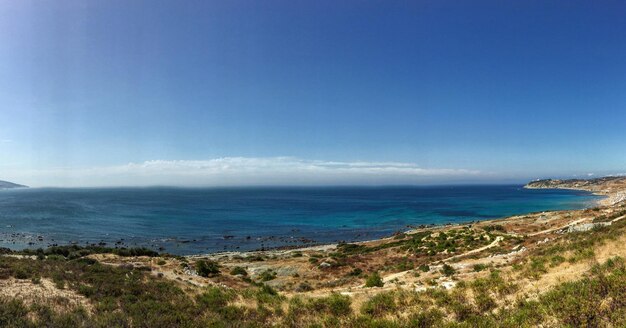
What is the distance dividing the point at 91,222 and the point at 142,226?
18117mm

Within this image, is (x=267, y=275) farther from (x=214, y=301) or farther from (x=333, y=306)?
(x=333, y=306)

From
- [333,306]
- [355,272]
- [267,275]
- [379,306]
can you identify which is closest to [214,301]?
[333,306]

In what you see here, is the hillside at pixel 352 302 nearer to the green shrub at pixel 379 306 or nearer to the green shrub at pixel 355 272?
the green shrub at pixel 379 306

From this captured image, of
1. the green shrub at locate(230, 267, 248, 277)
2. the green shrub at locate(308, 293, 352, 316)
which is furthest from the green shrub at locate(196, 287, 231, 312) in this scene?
the green shrub at locate(230, 267, 248, 277)

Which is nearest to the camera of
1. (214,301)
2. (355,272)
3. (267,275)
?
(214,301)

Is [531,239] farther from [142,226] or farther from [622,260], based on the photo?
[142,226]

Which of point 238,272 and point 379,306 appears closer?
A: point 379,306

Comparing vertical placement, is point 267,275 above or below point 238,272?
above

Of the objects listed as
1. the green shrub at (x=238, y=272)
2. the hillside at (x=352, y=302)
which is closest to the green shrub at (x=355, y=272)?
the hillside at (x=352, y=302)

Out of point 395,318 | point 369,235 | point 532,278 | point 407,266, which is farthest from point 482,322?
point 369,235

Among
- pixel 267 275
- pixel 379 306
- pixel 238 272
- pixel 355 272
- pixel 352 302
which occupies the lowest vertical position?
pixel 238 272

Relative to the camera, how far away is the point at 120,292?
1606 centimetres

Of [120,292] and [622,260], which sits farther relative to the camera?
[120,292]

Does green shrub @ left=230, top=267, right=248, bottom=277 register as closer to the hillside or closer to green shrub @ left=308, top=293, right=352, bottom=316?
the hillside
